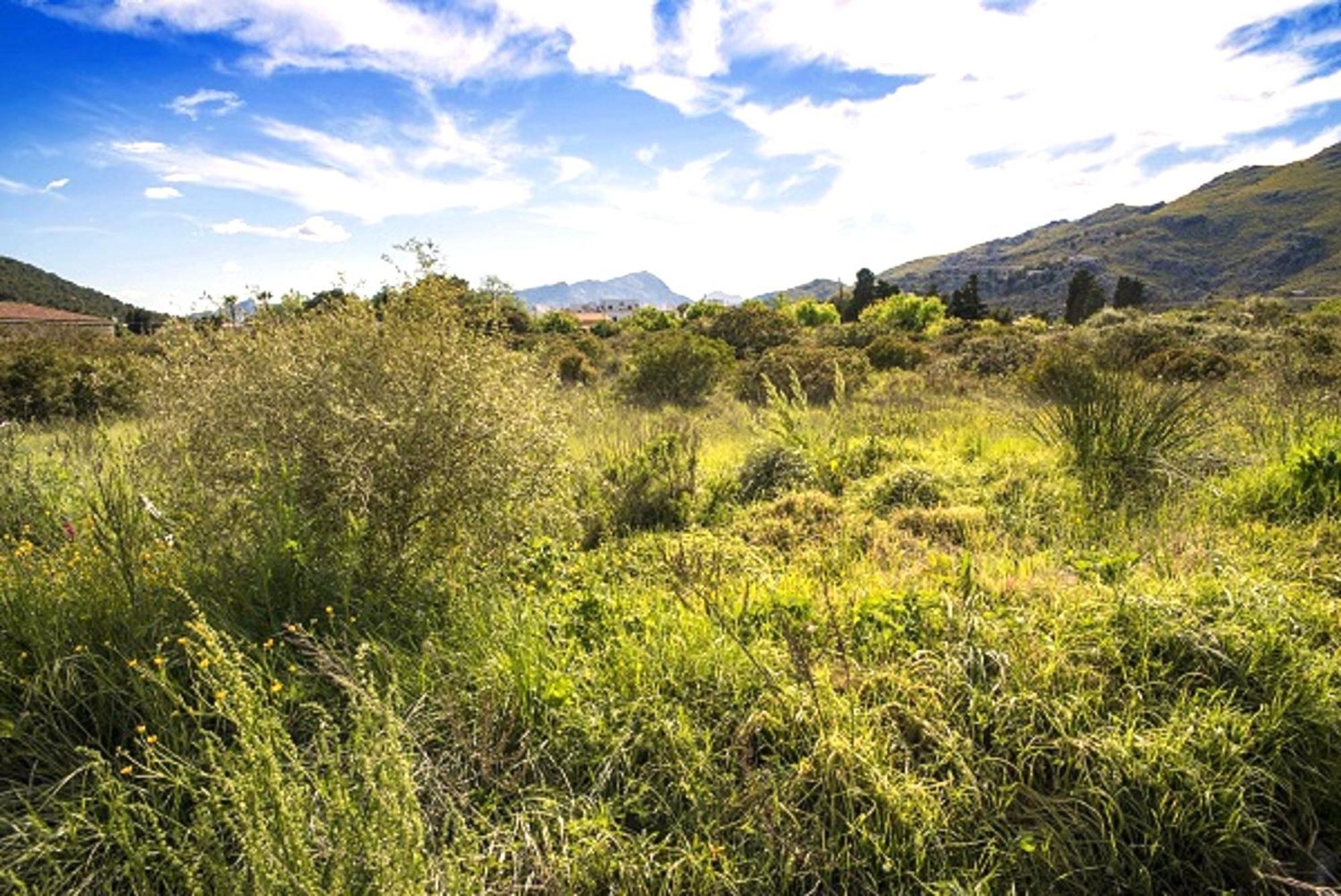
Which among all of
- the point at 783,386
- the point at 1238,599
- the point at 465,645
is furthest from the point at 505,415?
the point at 783,386

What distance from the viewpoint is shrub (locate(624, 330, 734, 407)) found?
16125 millimetres

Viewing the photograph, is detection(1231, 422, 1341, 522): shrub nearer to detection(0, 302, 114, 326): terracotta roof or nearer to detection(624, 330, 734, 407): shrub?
detection(624, 330, 734, 407): shrub

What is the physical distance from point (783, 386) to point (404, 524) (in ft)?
40.2

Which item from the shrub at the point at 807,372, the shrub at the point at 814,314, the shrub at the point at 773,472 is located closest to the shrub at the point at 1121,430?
the shrub at the point at 773,472

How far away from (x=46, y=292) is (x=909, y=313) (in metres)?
78.2

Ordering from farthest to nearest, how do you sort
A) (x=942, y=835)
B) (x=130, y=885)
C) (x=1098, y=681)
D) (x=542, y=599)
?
(x=542, y=599) → (x=1098, y=681) → (x=942, y=835) → (x=130, y=885)

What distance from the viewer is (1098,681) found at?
2.68 meters

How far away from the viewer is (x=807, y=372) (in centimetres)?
1565

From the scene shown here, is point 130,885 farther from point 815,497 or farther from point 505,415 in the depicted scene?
point 815,497

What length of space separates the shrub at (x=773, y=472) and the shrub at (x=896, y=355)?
42.7 feet

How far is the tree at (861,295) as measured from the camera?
183 feet

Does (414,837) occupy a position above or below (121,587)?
below

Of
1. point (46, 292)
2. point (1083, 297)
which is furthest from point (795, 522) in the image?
point (46, 292)

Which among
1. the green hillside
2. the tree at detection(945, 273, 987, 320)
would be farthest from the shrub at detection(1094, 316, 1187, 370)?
the green hillside
